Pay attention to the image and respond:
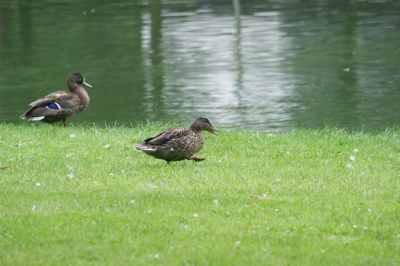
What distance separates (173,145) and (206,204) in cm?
174

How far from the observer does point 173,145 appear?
338 inches

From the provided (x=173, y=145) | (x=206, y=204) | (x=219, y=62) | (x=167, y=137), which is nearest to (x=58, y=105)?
(x=167, y=137)

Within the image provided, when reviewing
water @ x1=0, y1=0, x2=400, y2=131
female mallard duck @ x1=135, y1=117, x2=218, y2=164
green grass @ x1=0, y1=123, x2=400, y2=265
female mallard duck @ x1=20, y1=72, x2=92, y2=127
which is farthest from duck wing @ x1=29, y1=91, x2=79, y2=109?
female mallard duck @ x1=135, y1=117, x2=218, y2=164

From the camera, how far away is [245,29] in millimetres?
24219

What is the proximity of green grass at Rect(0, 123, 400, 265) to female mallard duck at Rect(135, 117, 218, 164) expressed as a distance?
7.2 inches

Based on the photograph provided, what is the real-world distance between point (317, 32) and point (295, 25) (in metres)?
1.42

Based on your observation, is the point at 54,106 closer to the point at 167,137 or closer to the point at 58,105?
the point at 58,105

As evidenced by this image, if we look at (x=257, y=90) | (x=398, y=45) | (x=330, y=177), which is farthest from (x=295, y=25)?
(x=330, y=177)

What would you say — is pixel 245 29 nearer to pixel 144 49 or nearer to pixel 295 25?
pixel 295 25

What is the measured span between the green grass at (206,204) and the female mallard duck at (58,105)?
1494mm

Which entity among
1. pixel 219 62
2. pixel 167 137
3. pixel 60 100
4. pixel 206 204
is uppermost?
pixel 167 137

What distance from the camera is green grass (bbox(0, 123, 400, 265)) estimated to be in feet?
18.8

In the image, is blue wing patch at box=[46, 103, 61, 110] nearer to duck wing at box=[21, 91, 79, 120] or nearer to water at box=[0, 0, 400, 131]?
duck wing at box=[21, 91, 79, 120]

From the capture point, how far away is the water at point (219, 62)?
14.6m
